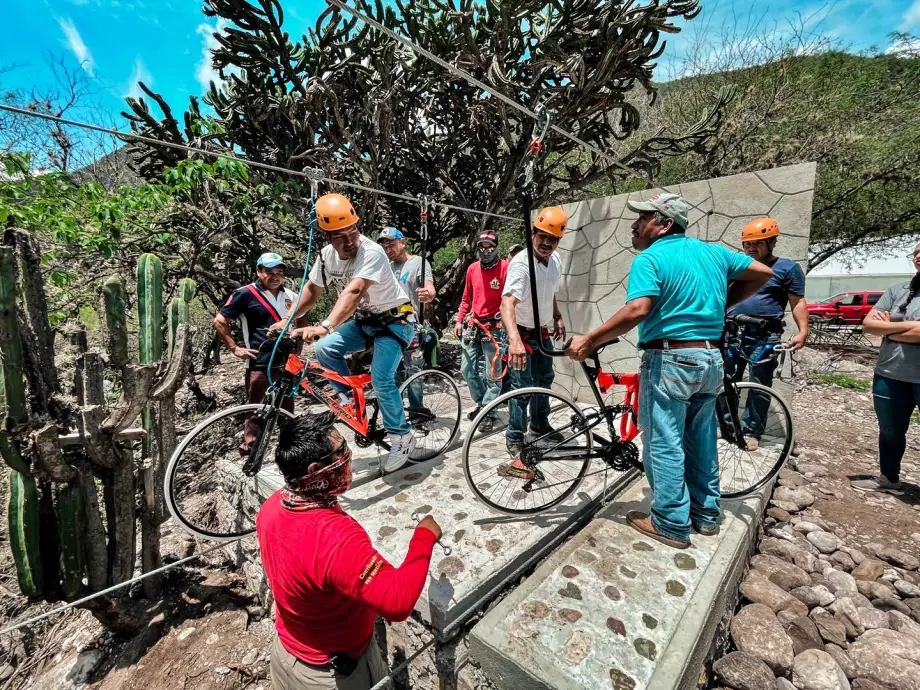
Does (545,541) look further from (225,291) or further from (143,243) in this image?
(225,291)

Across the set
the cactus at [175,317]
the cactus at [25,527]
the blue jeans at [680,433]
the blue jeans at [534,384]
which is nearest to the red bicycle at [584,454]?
the blue jeans at [534,384]

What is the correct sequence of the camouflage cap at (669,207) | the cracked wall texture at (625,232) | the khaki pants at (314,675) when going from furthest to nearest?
the cracked wall texture at (625,232) → the camouflage cap at (669,207) → the khaki pants at (314,675)

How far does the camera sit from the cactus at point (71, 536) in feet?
8.66

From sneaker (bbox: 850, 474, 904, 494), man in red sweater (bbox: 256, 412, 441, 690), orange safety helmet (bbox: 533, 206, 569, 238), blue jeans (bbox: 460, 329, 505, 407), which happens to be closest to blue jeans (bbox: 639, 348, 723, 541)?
orange safety helmet (bbox: 533, 206, 569, 238)

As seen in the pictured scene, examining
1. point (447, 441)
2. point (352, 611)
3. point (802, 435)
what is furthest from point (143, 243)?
point (802, 435)

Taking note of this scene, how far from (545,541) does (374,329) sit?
1969mm

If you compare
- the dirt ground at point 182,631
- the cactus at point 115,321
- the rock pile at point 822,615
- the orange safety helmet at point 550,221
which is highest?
the orange safety helmet at point 550,221

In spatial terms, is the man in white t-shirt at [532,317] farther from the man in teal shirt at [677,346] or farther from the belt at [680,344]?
the belt at [680,344]

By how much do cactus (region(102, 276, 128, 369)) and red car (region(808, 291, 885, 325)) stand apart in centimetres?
1695

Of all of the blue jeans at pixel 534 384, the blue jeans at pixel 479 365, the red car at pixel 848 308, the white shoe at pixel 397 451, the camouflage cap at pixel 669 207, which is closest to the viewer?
the camouflage cap at pixel 669 207

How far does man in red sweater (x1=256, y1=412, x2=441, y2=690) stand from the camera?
4.42ft

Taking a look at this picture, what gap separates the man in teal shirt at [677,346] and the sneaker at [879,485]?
273 cm

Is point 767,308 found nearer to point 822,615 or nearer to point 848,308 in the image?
point 822,615

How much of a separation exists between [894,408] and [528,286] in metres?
3.36
